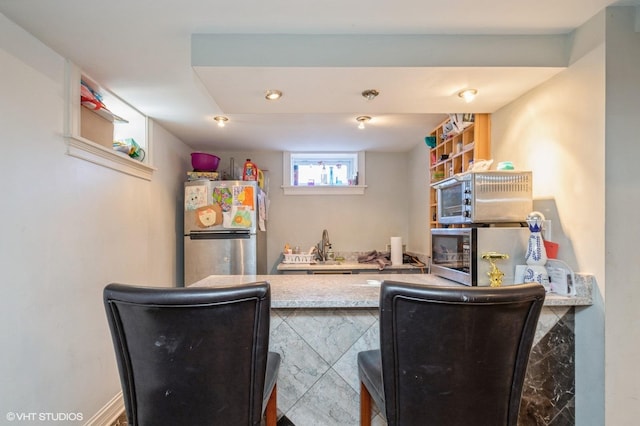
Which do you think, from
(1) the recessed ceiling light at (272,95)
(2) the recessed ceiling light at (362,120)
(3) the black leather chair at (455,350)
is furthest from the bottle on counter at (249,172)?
(3) the black leather chair at (455,350)

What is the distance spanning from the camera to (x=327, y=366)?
1442mm

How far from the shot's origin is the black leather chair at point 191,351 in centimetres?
80

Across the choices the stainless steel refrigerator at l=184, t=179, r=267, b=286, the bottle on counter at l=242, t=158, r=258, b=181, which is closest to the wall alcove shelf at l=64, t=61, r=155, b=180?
the stainless steel refrigerator at l=184, t=179, r=267, b=286

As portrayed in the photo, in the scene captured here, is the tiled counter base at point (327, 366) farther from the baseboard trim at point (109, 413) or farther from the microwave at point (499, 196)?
the baseboard trim at point (109, 413)

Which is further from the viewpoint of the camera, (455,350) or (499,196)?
(499,196)

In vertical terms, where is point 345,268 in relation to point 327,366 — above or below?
above

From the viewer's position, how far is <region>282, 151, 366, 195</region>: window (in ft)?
13.2

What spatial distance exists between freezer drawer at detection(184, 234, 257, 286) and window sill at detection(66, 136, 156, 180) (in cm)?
81

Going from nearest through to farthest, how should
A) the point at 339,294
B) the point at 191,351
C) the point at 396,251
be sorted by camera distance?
the point at 191,351
the point at 339,294
the point at 396,251

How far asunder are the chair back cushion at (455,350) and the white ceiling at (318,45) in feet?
3.88

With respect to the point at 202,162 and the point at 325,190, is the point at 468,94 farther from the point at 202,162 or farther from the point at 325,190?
the point at 202,162

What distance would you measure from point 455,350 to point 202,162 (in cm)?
319

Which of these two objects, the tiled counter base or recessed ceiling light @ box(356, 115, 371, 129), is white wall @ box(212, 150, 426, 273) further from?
the tiled counter base

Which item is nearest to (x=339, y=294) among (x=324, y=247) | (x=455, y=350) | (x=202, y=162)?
(x=455, y=350)
